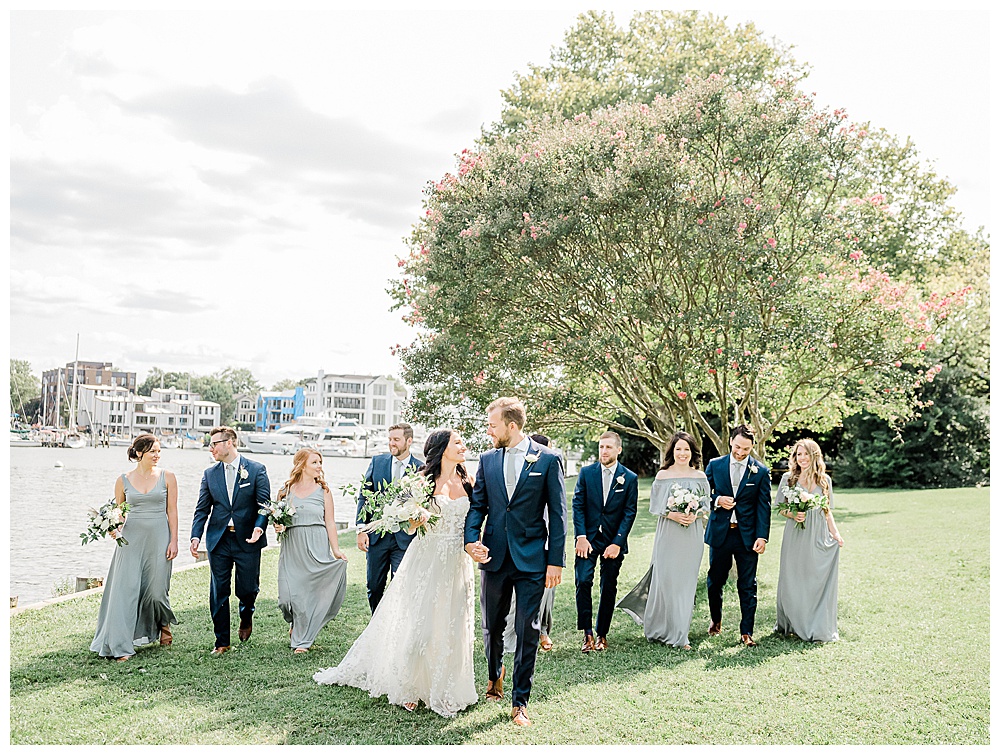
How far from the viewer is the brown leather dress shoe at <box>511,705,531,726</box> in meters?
5.86

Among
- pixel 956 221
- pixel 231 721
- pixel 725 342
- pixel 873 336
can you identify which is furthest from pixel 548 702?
pixel 956 221

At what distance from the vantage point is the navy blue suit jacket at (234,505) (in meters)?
7.91

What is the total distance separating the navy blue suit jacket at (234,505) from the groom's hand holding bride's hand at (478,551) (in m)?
2.64

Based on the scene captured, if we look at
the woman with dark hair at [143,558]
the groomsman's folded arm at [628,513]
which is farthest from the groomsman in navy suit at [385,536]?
the groomsman's folded arm at [628,513]

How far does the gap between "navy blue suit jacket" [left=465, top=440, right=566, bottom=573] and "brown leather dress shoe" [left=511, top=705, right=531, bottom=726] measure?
972mm

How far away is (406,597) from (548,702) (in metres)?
1.33

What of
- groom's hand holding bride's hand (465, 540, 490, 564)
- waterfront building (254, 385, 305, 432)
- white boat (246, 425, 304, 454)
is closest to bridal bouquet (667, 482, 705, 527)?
groom's hand holding bride's hand (465, 540, 490, 564)

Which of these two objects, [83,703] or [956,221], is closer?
[83,703]

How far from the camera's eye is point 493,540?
241 inches

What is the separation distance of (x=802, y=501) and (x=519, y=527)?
374cm

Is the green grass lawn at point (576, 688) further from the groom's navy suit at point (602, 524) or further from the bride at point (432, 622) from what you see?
the groom's navy suit at point (602, 524)

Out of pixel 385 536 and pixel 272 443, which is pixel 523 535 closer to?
pixel 385 536

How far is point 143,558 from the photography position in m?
7.86

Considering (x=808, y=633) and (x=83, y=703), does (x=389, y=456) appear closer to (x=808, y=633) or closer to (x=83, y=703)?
(x=83, y=703)
